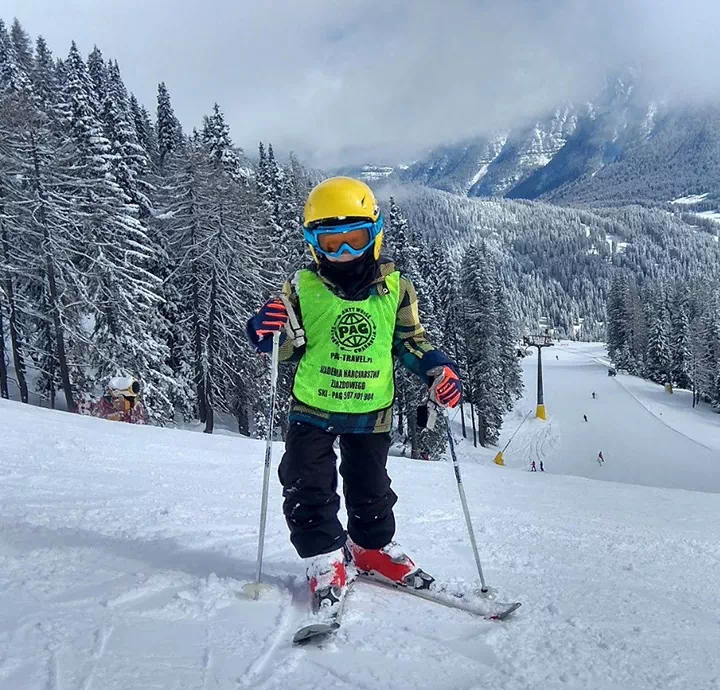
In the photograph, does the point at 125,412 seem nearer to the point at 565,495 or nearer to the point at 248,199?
the point at 248,199

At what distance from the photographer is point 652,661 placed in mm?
2521

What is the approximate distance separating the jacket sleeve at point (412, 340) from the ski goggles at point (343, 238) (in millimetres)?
375

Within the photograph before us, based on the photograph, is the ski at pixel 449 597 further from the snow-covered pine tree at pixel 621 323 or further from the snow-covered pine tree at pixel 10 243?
the snow-covered pine tree at pixel 621 323

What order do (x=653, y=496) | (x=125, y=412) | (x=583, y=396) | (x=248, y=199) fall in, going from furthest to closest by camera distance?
(x=583, y=396) → (x=248, y=199) → (x=125, y=412) → (x=653, y=496)

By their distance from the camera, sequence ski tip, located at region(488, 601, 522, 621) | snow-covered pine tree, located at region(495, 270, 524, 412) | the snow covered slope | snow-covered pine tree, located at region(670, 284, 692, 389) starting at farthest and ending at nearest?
snow-covered pine tree, located at region(670, 284, 692, 389) → snow-covered pine tree, located at region(495, 270, 524, 412) → the snow covered slope → ski tip, located at region(488, 601, 522, 621)

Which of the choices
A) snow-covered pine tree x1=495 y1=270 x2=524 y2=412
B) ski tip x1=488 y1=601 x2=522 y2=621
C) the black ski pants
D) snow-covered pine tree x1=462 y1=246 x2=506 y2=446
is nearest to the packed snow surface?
ski tip x1=488 y1=601 x2=522 y2=621

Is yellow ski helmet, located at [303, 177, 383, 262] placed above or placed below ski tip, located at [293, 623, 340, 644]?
above

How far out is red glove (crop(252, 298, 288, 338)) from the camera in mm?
3333

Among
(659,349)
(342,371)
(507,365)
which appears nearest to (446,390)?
(342,371)

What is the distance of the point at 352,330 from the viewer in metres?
3.44

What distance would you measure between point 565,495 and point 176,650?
8.33 meters

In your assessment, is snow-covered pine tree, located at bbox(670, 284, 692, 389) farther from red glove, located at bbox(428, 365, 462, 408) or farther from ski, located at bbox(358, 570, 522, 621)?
ski, located at bbox(358, 570, 522, 621)

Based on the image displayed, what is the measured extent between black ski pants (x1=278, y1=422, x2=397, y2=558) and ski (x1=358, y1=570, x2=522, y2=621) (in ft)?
0.74

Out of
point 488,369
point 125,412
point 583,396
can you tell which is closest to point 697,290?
point 583,396
